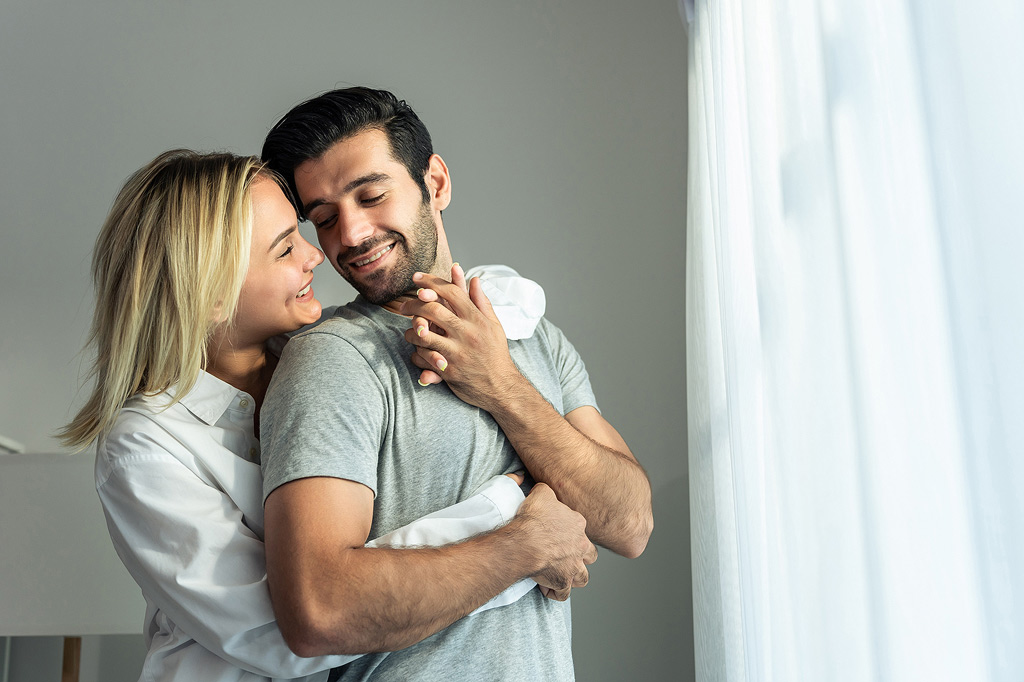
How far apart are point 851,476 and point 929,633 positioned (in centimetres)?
23

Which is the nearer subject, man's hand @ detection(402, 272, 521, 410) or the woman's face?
man's hand @ detection(402, 272, 521, 410)

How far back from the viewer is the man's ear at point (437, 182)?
172 centimetres

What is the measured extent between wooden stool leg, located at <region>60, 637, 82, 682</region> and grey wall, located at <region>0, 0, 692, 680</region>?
0.70 metres

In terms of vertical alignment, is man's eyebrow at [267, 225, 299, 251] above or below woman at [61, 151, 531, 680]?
above

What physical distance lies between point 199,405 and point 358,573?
0.50 m

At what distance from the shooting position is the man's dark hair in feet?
5.07

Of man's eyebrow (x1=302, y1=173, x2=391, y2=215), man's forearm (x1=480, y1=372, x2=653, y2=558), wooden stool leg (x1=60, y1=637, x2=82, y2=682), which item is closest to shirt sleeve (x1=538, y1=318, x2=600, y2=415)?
man's forearm (x1=480, y1=372, x2=653, y2=558)

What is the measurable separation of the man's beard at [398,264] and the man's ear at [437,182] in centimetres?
13

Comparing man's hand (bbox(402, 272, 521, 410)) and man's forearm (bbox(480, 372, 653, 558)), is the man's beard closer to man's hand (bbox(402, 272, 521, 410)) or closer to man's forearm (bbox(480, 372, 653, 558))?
man's hand (bbox(402, 272, 521, 410))

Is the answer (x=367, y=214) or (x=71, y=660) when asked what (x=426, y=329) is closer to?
(x=367, y=214)

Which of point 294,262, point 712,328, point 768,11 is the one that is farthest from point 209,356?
point 768,11

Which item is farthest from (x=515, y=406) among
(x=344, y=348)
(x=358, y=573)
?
(x=358, y=573)

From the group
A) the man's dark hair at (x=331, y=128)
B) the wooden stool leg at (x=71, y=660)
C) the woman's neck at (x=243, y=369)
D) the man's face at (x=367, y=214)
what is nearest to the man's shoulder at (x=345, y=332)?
the man's face at (x=367, y=214)

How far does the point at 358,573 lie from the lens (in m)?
1.03
